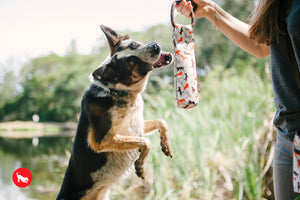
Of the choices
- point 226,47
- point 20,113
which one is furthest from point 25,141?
point 226,47

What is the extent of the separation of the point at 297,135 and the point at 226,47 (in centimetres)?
986

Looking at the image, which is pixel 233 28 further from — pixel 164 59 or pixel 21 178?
pixel 21 178

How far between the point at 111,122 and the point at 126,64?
0.27m

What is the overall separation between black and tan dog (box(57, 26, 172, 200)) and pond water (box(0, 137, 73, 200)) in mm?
2022

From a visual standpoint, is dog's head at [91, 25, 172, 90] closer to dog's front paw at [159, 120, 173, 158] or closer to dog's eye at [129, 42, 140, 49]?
dog's eye at [129, 42, 140, 49]

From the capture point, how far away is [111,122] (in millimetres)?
1137

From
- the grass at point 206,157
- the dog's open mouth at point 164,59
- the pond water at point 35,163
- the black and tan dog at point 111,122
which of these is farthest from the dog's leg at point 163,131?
the pond water at point 35,163

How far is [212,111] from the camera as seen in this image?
146 inches

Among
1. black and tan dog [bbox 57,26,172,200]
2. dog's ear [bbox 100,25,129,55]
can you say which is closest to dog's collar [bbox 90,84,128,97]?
black and tan dog [bbox 57,26,172,200]

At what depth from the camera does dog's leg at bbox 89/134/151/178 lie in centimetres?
112

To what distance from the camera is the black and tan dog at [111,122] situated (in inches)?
44.1

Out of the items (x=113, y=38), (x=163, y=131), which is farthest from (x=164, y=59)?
(x=163, y=131)

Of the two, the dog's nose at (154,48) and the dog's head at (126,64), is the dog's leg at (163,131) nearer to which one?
the dog's head at (126,64)

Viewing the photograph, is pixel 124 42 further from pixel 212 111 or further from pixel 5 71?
pixel 212 111
